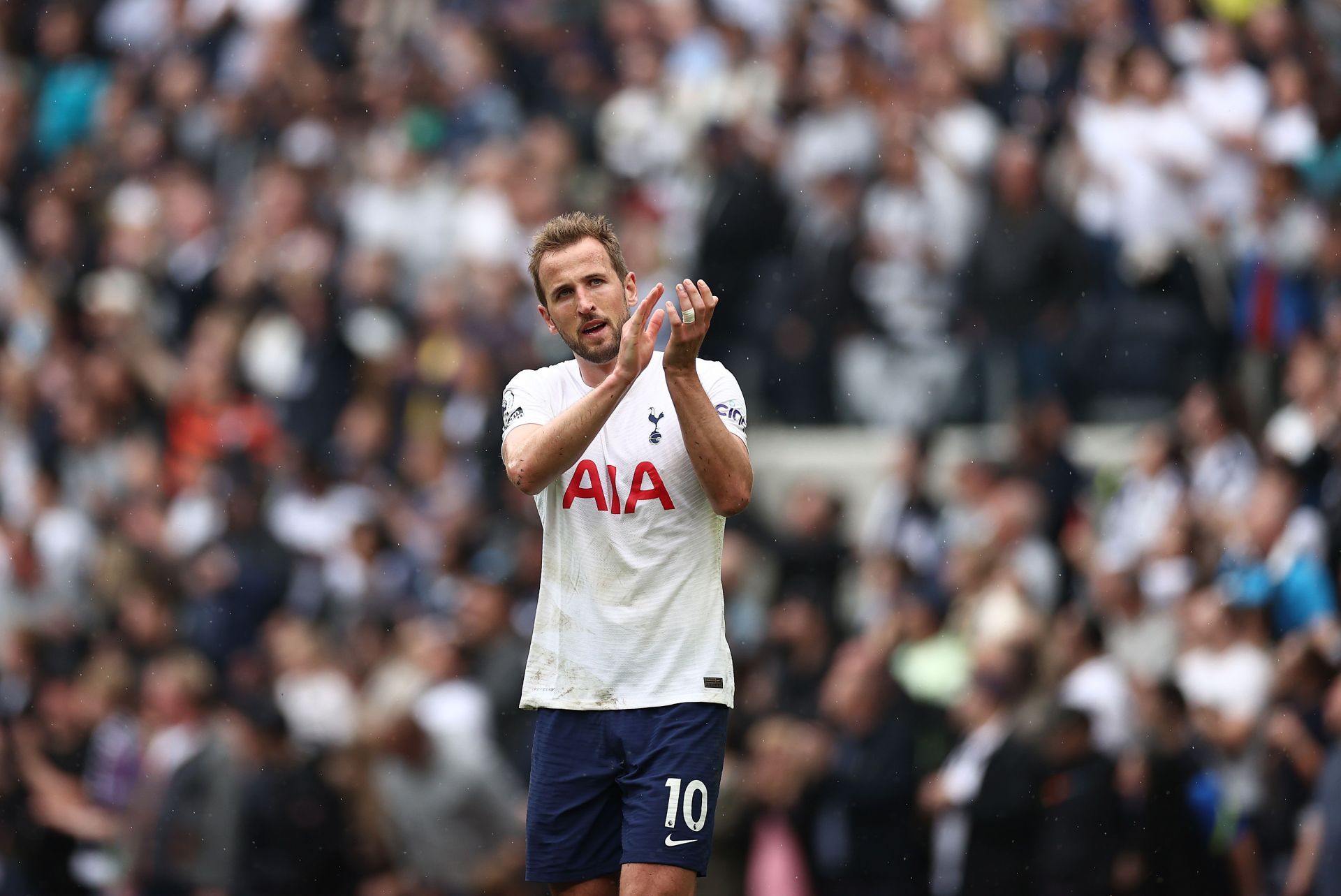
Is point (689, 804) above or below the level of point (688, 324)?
below

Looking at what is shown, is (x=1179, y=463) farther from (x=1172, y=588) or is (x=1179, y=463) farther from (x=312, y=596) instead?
(x=312, y=596)

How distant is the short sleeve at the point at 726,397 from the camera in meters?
5.46

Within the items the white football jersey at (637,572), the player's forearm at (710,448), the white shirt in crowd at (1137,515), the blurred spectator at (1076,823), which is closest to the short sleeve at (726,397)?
the white football jersey at (637,572)

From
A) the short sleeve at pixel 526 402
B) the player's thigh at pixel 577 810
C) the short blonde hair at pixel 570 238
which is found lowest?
the player's thigh at pixel 577 810

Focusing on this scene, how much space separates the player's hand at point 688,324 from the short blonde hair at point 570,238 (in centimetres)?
59

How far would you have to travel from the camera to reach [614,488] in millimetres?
5477

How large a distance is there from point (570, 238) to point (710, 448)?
0.80 meters

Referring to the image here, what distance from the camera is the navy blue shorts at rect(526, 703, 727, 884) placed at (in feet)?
17.5

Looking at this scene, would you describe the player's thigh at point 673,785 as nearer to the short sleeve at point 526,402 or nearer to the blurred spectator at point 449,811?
the short sleeve at point 526,402

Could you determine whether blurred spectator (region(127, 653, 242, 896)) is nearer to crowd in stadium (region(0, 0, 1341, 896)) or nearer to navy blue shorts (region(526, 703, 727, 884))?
crowd in stadium (region(0, 0, 1341, 896))

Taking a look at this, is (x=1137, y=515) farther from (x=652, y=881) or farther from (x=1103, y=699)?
(x=652, y=881)

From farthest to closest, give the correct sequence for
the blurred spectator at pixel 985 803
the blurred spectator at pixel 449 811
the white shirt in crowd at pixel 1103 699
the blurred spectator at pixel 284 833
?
the blurred spectator at pixel 284 833 → the blurred spectator at pixel 449 811 → the white shirt in crowd at pixel 1103 699 → the blurred spectator at pixel 985 803

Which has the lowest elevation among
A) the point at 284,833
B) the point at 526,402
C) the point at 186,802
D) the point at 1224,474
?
the point at 284,833

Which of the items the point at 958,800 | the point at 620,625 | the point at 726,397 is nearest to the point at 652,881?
the point at 620,625
